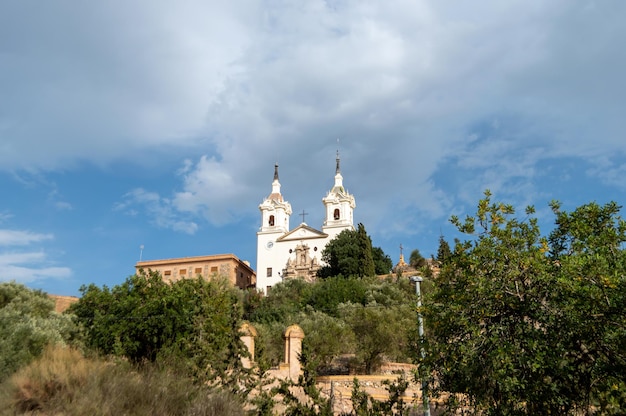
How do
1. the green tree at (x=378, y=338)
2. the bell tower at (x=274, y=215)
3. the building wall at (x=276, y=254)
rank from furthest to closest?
1. the bell tower at (x=274, y=215)
2. the building wall at (x=276, y=254)
3. the green tree at (x=378, y=338)

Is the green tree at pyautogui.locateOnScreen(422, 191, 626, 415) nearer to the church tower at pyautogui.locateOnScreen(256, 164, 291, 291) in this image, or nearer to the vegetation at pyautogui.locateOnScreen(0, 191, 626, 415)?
the vegetation at pyautogui.locateOnScreen(0, 191, 626, 415)

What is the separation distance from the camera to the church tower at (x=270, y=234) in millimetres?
63453

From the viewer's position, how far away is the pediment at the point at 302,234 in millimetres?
63719

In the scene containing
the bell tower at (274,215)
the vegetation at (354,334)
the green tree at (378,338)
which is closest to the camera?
the vegetation at (354,334)

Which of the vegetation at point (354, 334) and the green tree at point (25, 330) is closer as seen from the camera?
the green tree at point (25, 330)

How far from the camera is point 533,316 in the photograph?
26.5 feet

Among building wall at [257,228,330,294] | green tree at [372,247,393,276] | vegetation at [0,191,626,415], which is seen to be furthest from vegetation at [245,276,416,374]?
building wall at [257,228,330,294]

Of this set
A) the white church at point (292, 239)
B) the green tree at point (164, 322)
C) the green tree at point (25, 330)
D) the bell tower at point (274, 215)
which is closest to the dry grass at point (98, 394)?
the green tree at point (164, 322)

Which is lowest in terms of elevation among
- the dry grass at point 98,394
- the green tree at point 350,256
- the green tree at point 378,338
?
the dry grass at point 98,394

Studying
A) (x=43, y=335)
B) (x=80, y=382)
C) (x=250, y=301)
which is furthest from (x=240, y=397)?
(x=250, y=301)

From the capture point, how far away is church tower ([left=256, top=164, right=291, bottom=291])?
63.5 metres

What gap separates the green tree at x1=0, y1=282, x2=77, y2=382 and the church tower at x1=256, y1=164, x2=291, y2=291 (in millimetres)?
40365

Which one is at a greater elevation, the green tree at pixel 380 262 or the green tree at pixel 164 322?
the green tree at pixel 380 262

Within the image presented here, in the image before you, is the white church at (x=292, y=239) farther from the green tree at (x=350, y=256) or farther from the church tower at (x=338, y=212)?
the green tree at (x=350, y=256)
